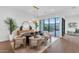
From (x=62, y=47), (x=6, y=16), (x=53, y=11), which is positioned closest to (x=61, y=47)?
(x=62, y=47)

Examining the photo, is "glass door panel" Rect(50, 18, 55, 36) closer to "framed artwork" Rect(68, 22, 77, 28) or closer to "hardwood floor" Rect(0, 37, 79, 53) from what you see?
"hardwood floor" Rect(0, 37, 79, 53)

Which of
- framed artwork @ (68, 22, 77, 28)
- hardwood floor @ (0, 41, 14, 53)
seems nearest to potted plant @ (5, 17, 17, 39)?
hardwood floor @ (0, 41, 14, 53)

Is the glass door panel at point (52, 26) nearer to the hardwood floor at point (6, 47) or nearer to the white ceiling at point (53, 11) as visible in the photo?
the white ceiling at point (53, 11)

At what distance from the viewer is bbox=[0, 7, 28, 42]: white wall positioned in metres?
2.70

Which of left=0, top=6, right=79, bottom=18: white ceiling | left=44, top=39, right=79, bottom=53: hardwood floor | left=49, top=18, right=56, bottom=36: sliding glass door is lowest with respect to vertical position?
left=44, top=39, right=79, bottom=53: hardwood floor

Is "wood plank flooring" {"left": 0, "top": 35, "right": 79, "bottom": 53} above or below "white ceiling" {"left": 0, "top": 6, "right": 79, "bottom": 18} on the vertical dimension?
below

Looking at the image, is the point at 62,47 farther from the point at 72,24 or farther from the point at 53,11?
the point at 53,11

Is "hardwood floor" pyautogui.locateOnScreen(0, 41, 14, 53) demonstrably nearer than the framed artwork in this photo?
Yes

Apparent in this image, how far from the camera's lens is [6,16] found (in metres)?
2.73
